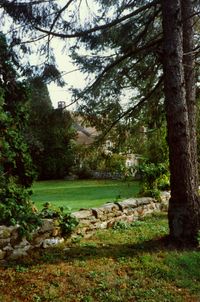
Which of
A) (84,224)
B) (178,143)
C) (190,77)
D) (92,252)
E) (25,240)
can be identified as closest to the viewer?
(25,240)

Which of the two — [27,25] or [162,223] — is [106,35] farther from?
[162,223]

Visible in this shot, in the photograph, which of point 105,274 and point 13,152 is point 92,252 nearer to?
point 105,274

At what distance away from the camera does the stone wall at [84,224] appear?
545cm

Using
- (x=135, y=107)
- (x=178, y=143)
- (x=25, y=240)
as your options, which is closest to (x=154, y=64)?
(x=135, y=107)

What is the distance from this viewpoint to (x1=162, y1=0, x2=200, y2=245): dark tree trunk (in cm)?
614

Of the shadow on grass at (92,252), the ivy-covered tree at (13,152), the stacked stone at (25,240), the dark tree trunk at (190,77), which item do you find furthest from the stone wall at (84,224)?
the dark tree trunk at (190,77)

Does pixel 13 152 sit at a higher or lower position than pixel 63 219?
higher

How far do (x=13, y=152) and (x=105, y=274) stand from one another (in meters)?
2.32

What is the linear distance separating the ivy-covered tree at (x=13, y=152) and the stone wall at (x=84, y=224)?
0.87 ft

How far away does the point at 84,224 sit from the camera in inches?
275

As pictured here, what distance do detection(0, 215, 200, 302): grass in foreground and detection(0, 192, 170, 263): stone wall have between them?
0.66ft

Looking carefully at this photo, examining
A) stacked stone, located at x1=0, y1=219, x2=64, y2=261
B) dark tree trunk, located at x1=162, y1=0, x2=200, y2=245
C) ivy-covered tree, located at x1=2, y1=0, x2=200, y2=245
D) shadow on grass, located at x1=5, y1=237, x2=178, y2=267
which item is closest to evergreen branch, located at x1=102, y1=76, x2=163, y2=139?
ivy-covered tree, located at x1=2, y1=0, x2=200, y2=245

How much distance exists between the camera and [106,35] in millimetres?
7629

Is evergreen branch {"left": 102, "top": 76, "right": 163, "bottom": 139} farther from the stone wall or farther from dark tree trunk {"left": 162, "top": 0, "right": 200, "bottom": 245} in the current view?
dark tree trunk {"left": 162, "top": 0, "right": 200, "bottom": 245}
